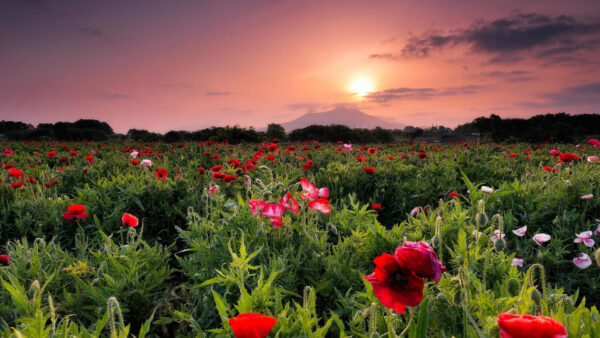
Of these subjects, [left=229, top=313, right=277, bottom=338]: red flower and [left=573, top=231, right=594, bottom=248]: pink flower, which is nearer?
[left=229, top=313, right=277, bottom=338]: red flower

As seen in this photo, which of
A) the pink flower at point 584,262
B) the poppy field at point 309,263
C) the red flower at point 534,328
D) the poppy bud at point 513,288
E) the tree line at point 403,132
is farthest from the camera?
the tree line at point 403,132

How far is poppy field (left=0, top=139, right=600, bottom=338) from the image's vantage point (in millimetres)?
1105

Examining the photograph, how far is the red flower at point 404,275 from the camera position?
0.95 metres

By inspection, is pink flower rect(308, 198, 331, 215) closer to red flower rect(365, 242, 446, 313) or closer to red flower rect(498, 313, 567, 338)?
red flower rect(365, 242, 446, 313)

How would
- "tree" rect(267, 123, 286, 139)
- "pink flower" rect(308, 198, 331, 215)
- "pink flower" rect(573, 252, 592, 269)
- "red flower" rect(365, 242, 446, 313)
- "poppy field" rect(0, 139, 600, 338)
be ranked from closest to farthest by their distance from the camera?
1. "red flower" rect(365, 242, 446, 313)
2. "poppy field" rect(0, 139, 600, 338)
3. "pink flower" rect(308, 198, 331, 215)
4. "pink flower" rect(573, 252, 592, 269)
5. "tree" rect(267, 123, 286, 139)

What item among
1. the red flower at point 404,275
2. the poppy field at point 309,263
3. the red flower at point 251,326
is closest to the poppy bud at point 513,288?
the poppy field at point 309,263

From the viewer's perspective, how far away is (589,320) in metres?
1.04

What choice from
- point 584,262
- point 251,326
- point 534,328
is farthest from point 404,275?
point 584,262

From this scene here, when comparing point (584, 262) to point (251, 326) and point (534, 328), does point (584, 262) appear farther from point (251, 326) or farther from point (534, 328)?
point (251, 326)

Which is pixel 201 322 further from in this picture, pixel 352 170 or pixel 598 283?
pixel 352 170

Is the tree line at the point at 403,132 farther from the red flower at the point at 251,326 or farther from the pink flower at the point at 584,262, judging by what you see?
the red flower at the point at 251,326

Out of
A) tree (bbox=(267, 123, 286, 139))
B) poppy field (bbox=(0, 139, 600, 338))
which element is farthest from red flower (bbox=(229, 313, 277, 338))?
tree (bbox=(267, 123, 286, 139))

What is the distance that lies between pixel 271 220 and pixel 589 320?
1.55 metres

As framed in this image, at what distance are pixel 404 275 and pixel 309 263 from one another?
3.74ft
